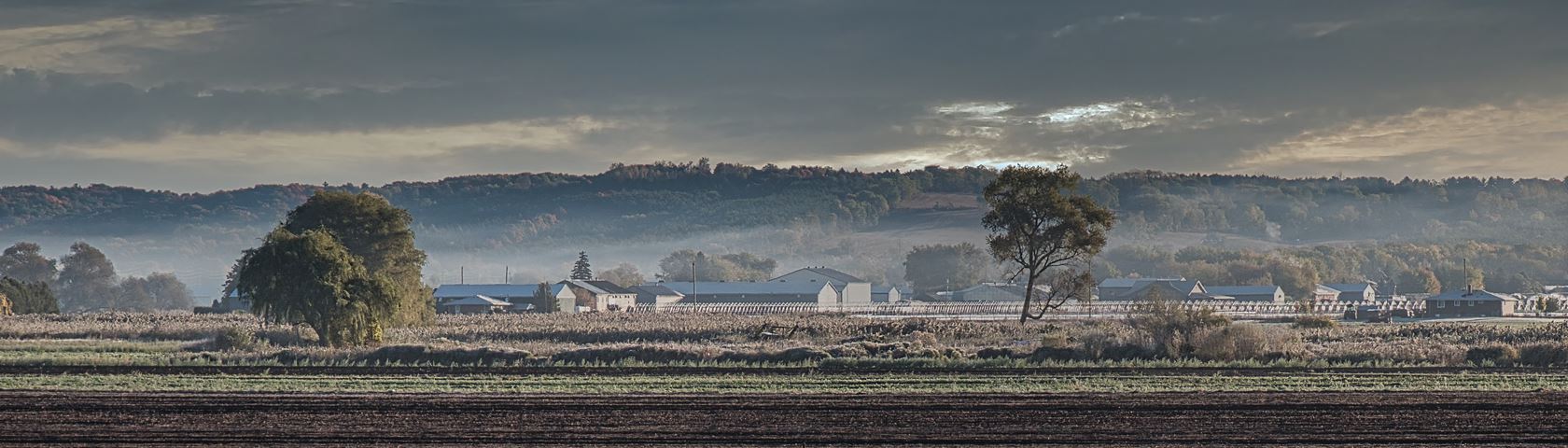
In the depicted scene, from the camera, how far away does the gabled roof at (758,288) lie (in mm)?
139750

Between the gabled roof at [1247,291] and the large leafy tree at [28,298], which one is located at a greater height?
the large leafy tree at [28,298]

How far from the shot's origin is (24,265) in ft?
579

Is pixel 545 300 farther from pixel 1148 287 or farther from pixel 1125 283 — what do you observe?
pixel 1125 283

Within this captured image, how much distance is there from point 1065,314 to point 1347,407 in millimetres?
64088

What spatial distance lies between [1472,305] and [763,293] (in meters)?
54.2

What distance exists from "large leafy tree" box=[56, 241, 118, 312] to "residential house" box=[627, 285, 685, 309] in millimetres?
70252

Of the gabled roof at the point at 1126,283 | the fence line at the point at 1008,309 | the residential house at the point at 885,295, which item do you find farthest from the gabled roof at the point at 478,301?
the gabled roof at the point at 1126,283

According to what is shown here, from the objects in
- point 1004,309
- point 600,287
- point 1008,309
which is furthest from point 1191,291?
point 600,287

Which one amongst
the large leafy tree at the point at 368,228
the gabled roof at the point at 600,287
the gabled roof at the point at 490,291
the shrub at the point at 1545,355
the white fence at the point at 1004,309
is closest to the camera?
the shrub at the point at 1545,355

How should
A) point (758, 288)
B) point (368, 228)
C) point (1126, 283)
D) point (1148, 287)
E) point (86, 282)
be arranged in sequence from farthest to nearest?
point (86, 282) → point (1126, 283) → point (758, 288) → point (1148, 287) → point (368, 228)

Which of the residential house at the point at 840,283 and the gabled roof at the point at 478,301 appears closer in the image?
the gabled roof at the point at 478,301

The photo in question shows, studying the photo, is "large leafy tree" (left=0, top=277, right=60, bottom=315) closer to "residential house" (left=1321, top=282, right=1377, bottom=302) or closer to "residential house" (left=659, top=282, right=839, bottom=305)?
"residential house" (left=659, top=282, right=839, bottom=305)

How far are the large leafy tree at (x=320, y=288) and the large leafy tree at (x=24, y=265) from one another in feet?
436

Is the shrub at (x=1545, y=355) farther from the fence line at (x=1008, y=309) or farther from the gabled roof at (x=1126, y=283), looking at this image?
the gabled roof at (x=1126, y=283)
